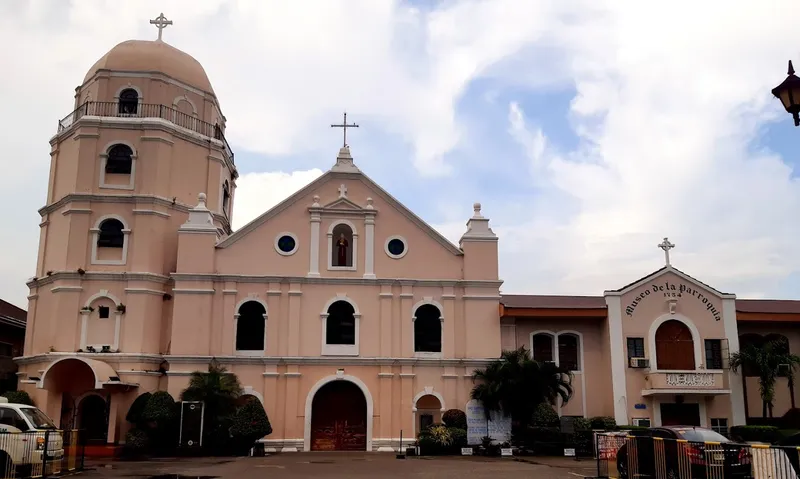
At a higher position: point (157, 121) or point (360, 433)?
point (157, 121)

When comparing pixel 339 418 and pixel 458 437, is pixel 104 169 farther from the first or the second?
pixel 458 437

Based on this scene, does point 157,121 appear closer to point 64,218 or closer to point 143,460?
point 64,218

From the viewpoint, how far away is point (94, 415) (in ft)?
95.5

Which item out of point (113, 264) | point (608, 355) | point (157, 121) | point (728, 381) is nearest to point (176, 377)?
point (113, 264)

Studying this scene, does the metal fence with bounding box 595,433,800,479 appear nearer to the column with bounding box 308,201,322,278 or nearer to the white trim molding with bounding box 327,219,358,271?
the white trim molding with bounding box 327,219,358,271

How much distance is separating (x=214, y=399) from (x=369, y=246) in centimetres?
846

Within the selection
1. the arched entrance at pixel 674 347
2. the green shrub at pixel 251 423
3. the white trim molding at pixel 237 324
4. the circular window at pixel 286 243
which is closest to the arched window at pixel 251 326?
the white trim molding at pixel 237 324

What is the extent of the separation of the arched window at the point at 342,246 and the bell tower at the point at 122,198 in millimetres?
5318

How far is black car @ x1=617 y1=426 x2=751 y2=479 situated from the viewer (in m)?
14.3

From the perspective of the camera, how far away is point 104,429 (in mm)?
28812

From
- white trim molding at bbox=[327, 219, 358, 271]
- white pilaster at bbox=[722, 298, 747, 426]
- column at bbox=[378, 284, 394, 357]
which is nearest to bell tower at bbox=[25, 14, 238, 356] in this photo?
white trim molding at bbox=[327, 219, 358, 271]

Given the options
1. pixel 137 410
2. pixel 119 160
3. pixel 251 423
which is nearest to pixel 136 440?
pixel 137 410

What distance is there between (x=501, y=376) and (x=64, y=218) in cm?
1840

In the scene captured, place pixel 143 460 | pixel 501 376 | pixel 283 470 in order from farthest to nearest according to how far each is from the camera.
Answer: pixel 501 376
pixel 143 460
pixel 283 470
